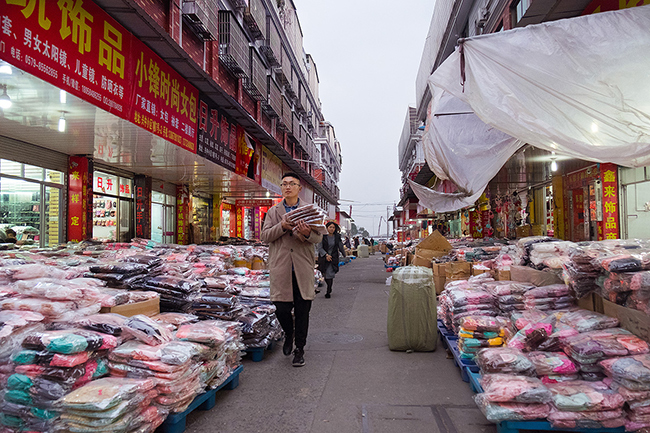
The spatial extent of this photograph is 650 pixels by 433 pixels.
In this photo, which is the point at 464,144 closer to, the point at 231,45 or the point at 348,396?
the point at 348,396

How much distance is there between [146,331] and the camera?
128 inches

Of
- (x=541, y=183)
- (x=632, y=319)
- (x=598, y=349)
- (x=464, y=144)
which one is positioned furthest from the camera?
(x=541, y=183)

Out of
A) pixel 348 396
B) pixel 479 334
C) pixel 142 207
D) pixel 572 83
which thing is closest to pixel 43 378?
pixel 348 396

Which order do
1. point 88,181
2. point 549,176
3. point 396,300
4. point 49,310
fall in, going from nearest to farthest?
point 49,310 < point 396,300 < point 88,181 < point 549,176

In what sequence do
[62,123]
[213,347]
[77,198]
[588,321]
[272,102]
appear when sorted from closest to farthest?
[588,321] → [213,347] → [62,123] → [77,198] → [272,102]

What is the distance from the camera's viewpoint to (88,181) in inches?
380

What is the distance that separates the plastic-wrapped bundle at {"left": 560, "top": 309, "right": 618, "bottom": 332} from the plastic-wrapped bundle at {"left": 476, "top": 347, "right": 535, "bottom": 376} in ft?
Answer: 2.04

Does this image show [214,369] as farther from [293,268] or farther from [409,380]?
[409,380]

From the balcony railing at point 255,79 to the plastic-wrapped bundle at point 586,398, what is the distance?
1261cm

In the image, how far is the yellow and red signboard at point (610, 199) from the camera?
7.63 meters

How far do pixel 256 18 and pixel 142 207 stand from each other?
8291mm

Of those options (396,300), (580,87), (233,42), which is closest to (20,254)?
(396,300)

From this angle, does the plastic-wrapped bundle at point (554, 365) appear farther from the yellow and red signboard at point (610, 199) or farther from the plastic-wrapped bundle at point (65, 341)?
the yellow and red signboard at point (610, 199)

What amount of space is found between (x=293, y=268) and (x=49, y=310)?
7.77 ft
